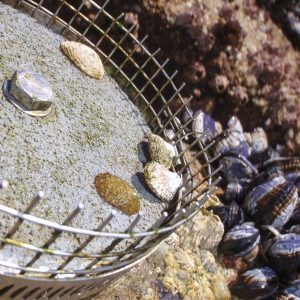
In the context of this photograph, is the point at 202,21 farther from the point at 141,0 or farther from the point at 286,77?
the point at 286,77

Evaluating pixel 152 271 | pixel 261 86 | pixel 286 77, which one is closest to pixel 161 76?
pixel 261 86

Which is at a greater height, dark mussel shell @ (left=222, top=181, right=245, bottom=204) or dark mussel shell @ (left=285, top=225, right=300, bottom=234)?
dark mussel shell @ (left=285, top=225, right=300, bottom=234)

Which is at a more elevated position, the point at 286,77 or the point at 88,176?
Result: the point at 286,77

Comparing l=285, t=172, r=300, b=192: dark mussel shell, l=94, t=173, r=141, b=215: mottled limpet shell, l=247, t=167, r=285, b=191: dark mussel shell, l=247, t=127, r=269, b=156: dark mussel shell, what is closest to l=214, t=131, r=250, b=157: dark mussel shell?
l=247, t=127, r=269, b=156: dark mussel shell

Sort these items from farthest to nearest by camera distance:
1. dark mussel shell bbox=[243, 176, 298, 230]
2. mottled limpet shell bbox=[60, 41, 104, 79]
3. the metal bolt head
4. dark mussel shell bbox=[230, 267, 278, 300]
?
dark mussel shell bbox=[243, 176, 298, 230] → dark mussel shell bbox=[230, 267, 278, 300] → mottled limpet shell bbox=[60, 41, 104, 79] → the metal bolt head

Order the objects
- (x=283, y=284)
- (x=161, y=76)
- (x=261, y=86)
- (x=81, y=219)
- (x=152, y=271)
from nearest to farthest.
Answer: (x=81, y=219), (x=152, y=271), (x=283, y=284), (x=161, y=76), (x=261, y=86)

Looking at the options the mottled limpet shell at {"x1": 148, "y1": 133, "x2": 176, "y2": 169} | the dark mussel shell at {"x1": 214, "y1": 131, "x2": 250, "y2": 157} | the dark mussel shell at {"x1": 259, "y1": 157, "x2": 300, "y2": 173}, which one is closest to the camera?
the mottled limpet shell at {"x1": 148, "y1": 133, "x2": 176, "y2": 169}

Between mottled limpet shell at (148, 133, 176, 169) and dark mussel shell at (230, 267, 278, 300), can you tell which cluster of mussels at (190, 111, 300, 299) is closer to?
dark mussel shell at (230, 267, 278, 300)

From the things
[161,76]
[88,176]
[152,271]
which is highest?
[161,76]

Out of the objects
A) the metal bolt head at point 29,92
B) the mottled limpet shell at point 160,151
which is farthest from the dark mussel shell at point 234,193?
the metal bolt head at point 29,92
